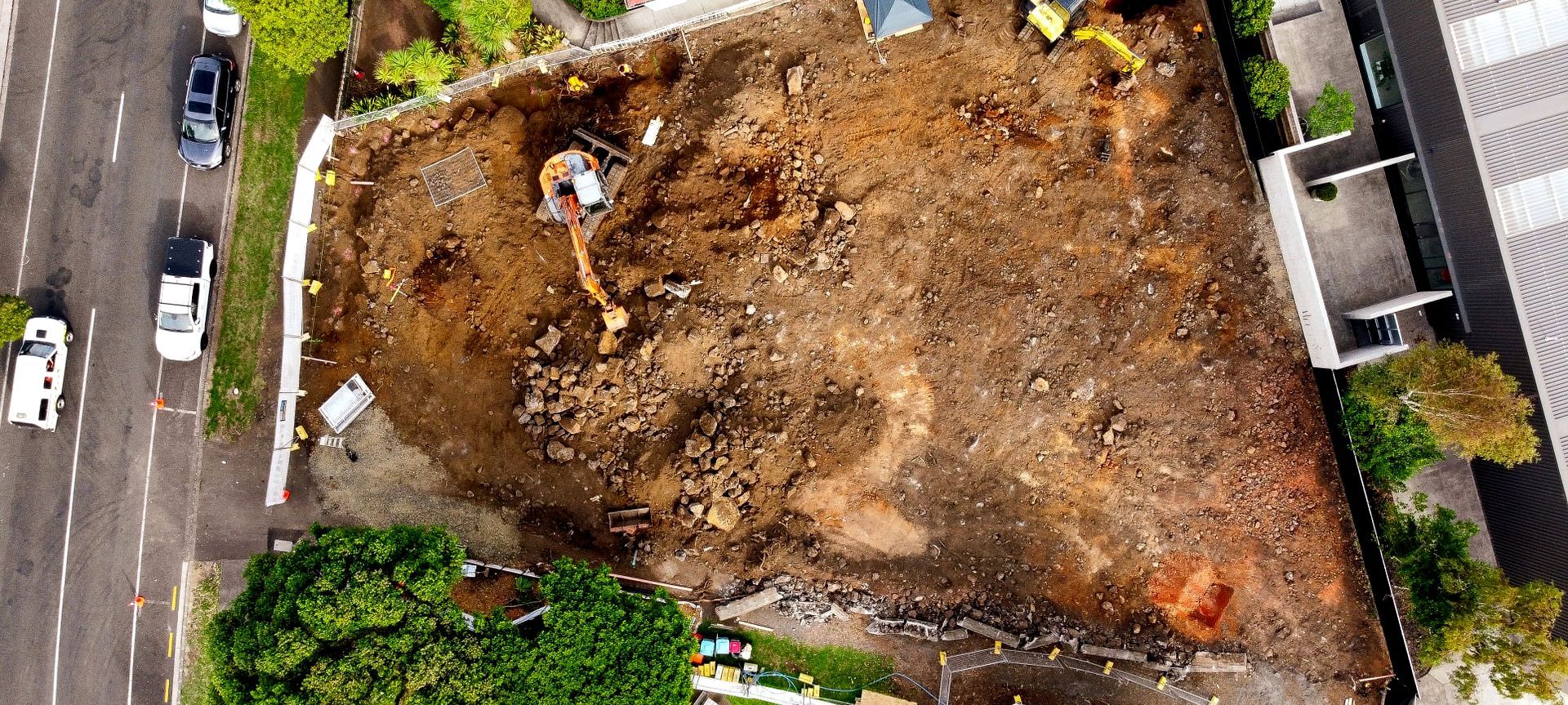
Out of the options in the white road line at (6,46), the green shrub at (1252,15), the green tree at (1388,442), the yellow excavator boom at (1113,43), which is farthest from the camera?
the white road line at (6,46)

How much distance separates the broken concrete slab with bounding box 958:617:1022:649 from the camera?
2514 cm

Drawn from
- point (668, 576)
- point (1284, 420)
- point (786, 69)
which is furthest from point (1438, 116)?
point (668, 576)

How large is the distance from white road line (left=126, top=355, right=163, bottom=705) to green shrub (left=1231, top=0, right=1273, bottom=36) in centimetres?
3646

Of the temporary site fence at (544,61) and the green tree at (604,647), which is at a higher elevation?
the temporary site fence at (544,61)

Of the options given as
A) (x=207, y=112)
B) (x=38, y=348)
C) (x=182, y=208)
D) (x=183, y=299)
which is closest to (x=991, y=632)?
(x=183, y=299)

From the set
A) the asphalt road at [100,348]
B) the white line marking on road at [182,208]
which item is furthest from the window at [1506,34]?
the white line marking on road at [182,208]

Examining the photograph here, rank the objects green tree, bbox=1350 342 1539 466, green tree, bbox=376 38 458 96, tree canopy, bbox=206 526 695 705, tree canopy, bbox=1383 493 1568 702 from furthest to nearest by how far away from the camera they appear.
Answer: green tree, bbox=376 38 458 96 → tree canopy, bbox=1383 493 1568 702 → green tree, bbox=1350 342 1539 466 → tree canopy, bbox=206 526 695 705

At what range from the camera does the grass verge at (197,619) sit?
84.8 feet

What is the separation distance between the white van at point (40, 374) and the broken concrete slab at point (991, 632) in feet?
102

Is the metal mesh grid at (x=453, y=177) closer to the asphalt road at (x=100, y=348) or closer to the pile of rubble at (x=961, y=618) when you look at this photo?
the asphalt road at (x=100, y=348)

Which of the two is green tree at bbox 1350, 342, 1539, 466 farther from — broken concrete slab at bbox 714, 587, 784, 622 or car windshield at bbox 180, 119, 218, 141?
car windshield at bbox 180, 119, 218, 141

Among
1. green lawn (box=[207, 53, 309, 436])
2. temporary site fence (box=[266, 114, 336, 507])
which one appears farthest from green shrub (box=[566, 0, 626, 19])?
green lawn (box=[207, 53, 309, 436])

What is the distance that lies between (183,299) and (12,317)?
522cm

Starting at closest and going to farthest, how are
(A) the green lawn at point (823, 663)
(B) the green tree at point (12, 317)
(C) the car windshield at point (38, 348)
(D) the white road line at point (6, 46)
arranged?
(B) the green tree at point (12, 317), (C) the car windshield at point (38, 348), (A) the green lawn at point (823, 663), (D) the white road line at point (6, 46)
